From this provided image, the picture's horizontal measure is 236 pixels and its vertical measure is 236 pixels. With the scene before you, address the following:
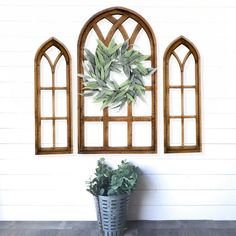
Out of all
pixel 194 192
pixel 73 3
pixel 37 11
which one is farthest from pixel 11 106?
pixel 194 192

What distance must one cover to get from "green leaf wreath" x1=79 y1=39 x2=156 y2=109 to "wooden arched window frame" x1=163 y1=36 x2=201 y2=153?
232mm

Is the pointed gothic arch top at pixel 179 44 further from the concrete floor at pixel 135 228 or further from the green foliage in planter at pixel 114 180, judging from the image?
the concrete floor at pixel 135 228

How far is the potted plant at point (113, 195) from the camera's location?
7.86 ft

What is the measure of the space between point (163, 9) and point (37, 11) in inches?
48.5

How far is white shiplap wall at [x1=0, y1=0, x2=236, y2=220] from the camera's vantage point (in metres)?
2.69

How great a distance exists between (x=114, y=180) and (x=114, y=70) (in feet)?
3.44

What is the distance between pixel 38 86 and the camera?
2725 mm

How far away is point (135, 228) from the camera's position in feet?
8.45

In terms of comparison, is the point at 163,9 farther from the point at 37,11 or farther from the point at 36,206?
the point at 36,206

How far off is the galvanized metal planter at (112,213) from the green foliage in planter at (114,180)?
0.17 ft

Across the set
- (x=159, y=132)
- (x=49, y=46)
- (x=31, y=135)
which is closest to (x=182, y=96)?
(x=159, y=132)

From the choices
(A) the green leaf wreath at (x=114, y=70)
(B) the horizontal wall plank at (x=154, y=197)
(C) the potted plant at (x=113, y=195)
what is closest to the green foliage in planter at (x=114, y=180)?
(C) the potted plant at (x=113, y=195)

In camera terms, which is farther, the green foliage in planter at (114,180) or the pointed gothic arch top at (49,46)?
the pointed gothic arch top at (49,46)

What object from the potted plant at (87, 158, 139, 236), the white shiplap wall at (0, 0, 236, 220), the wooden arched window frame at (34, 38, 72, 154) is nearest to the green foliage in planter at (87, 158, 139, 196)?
the potted plant at (87, 158, 139, 236)
